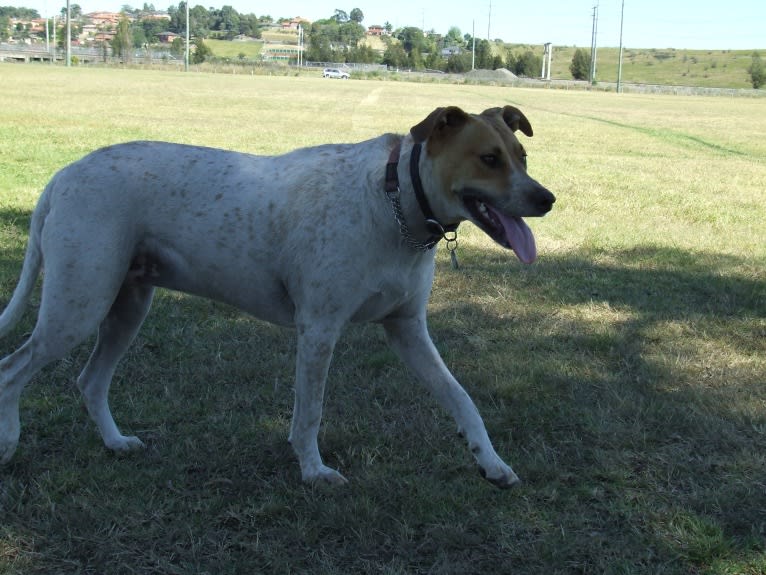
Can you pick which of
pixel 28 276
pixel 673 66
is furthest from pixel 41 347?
pixel 673 66

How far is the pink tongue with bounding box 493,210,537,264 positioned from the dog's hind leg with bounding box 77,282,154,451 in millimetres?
1806

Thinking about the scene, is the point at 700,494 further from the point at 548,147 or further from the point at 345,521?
the point at 548,147

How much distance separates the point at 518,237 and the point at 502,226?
0.27ft

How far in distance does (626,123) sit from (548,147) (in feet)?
44.7

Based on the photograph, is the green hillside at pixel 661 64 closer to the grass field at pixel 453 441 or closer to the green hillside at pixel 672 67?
the green hillside at pixel 672 67

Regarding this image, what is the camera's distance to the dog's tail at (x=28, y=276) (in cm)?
393

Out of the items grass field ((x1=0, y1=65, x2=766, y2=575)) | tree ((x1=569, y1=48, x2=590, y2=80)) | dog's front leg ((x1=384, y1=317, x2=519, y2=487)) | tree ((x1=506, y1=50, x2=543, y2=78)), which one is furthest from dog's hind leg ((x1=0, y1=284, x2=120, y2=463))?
tree ((x1=506, y1=50, x2=543, y2=78))

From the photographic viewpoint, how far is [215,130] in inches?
791

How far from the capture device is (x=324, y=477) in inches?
151

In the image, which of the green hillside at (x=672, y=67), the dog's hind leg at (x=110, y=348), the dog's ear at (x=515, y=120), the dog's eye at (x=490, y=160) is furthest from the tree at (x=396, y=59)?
the dog's eye at (x=490, y=160)

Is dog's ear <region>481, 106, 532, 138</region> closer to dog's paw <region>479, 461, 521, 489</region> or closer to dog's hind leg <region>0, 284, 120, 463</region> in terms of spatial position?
dog's paw <region>479, 461, 521, 489</region>

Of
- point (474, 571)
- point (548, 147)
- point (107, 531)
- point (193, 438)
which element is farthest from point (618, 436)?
point (548, 147)

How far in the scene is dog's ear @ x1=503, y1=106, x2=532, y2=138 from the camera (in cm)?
399

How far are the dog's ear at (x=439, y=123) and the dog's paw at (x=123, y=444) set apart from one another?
198 cm
